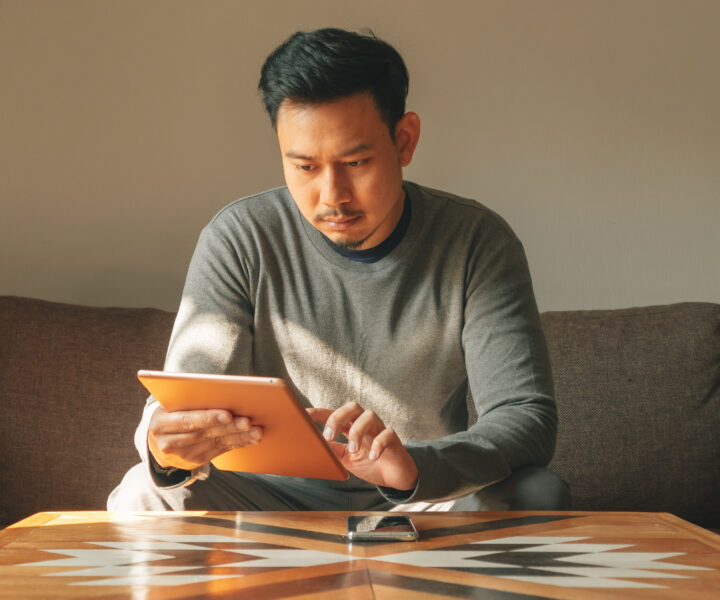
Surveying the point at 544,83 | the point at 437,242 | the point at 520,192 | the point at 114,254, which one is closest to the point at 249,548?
the point at 437,242

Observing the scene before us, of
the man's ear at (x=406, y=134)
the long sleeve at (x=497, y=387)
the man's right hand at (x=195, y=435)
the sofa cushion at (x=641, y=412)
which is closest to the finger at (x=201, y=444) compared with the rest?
the man's right hand at (x=195, y=435)

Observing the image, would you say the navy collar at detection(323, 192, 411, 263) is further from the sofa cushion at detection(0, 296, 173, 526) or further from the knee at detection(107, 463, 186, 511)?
the sofa cushion at detection(0, 296, 173, 526)

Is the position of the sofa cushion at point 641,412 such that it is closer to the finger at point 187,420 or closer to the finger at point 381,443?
the finger at point 381,443

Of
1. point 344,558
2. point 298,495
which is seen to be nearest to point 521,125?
point 298,495

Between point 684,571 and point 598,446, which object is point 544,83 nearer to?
point 598,446

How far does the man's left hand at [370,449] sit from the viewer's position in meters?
1.16

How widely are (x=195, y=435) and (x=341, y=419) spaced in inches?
8.1

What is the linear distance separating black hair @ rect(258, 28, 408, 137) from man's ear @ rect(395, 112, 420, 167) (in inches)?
0.7

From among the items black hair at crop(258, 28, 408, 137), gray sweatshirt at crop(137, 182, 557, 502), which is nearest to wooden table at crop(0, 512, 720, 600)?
gray sweatshirt at crop(137, 182, 557, 502)

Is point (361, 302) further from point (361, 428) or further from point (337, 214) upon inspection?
point (361, 428)

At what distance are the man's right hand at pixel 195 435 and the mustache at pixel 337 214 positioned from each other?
1.52ft

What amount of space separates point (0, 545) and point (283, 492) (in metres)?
0.65

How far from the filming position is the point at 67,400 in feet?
6.72

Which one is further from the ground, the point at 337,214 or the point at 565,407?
the point at 337,214
